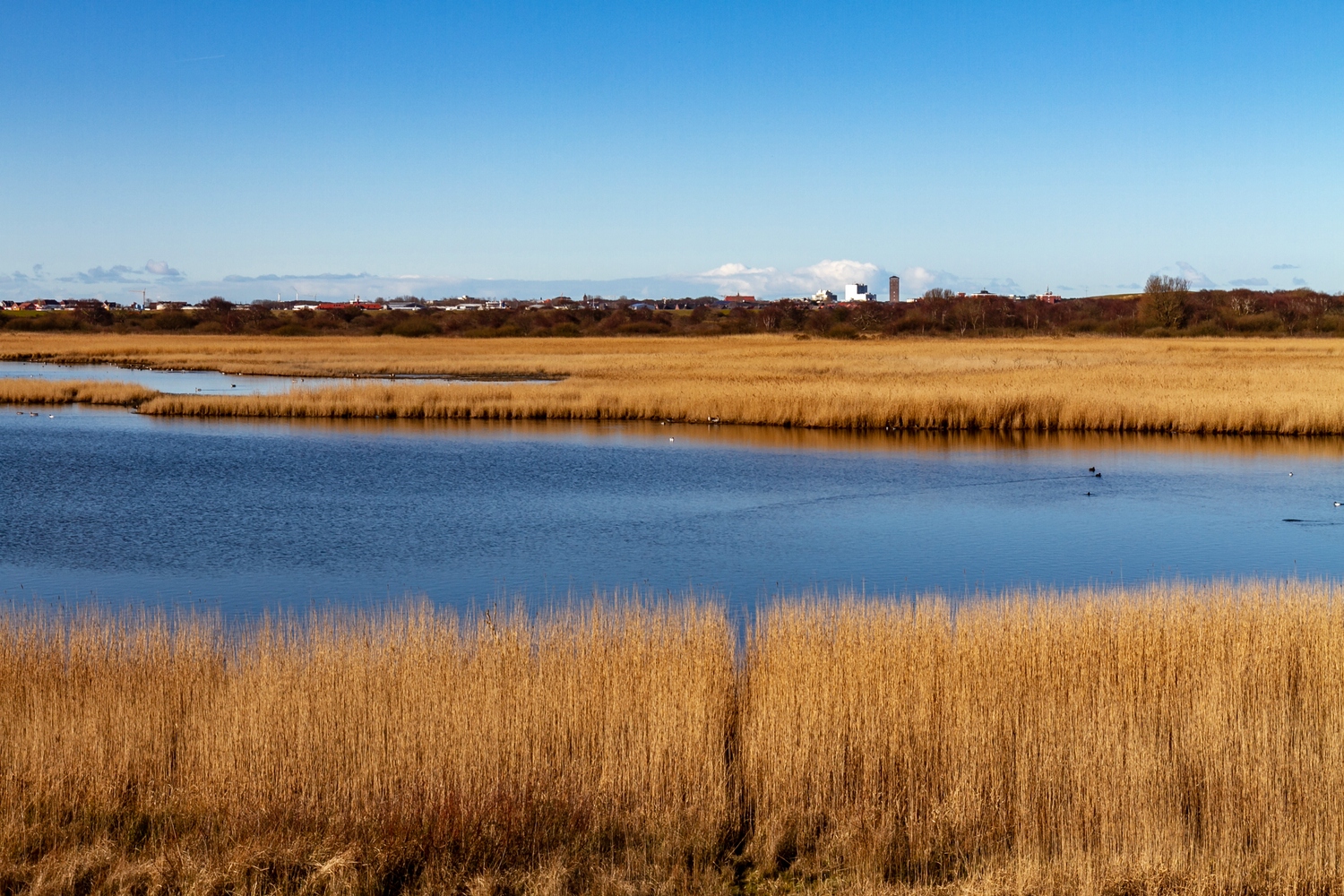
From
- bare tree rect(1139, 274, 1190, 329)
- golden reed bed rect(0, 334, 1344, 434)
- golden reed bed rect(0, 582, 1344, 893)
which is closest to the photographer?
golden reed bed rect(0, 582, 1344, 893)

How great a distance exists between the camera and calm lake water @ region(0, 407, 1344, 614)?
566 inches

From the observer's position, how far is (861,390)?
3534cm

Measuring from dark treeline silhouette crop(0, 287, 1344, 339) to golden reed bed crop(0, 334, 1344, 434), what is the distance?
2518 centimetres

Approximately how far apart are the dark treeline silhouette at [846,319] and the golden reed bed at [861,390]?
991 inches

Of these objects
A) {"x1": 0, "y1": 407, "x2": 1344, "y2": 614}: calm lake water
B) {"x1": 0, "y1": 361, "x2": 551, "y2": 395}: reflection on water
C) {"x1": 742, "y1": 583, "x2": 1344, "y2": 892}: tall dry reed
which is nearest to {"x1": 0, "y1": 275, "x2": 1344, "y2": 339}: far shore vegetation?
{"x1": 0, "y1": 361, "x2": 551, "y2": 395}: reflection on water

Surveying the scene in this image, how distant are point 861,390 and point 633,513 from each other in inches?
677

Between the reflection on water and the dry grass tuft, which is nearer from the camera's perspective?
the dry grass tuft

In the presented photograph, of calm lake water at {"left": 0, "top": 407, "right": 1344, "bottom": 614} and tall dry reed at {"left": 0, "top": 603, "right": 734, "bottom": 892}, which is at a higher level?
tall dry reed at {"left": 0, "top": 603, "right": 734, "bottom": 892}

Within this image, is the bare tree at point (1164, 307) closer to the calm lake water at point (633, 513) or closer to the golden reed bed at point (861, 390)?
the golden reed bed at point (861, 390)

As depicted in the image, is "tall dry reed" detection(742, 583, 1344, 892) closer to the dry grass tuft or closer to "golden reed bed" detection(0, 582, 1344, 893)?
"golden reed bed" detection(0, 582, 1344, 893)

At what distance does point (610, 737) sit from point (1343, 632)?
19.1 ft

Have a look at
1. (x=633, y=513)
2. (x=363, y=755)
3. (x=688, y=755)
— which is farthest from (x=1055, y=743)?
(x=633, y=513)

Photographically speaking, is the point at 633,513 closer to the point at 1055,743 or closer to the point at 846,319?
the point at 1055,743

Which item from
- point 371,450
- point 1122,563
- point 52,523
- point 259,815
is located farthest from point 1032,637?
point 371,450
